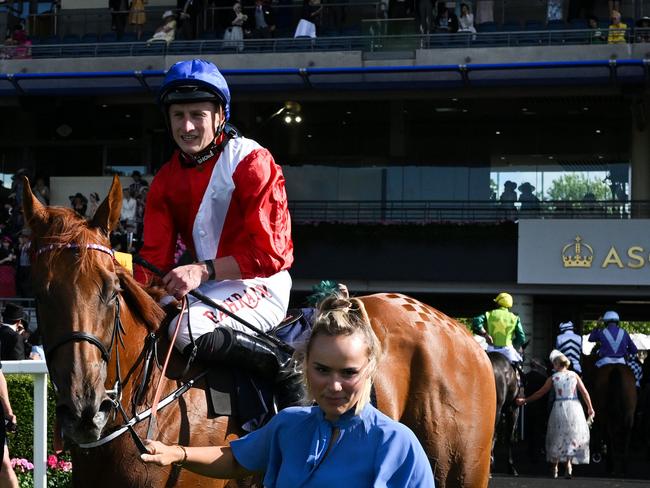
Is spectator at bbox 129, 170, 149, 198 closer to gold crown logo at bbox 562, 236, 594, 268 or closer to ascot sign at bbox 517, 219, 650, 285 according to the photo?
ascot sign at bbox 517, 219, 650, 285

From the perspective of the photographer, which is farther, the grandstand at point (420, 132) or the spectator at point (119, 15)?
the spectator at point (119, 15)

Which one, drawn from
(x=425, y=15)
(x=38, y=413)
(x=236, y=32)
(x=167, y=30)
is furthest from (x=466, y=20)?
(x=38, y=413)

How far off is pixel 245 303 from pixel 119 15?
20.4 meters

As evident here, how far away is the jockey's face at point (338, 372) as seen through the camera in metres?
2.52

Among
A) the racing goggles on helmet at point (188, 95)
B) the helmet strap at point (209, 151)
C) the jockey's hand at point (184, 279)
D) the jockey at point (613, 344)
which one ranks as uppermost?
the racing goggles on helmet at point (188, 95)

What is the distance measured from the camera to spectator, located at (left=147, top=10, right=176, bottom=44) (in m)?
22.4

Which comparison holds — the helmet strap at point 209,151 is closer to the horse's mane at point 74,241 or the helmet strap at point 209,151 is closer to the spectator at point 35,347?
the horse's mane at point 74,241

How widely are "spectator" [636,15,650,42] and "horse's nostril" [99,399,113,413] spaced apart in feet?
60.9

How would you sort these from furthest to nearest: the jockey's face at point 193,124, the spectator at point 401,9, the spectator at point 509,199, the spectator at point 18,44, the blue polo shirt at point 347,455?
the spectator at point 18,44, the spectator at point 509,199, the spectator at point 401,9, the jockey's face at point 193,124, the blue polo shirt at point 347,455

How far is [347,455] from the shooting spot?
98.4 inches

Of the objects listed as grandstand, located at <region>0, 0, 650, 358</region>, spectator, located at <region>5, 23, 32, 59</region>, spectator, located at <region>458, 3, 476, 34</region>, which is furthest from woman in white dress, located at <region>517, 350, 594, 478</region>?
spectator, located at <region>5, 23, 32, 59</region>

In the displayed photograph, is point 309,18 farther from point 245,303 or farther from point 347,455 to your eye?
point 347,455

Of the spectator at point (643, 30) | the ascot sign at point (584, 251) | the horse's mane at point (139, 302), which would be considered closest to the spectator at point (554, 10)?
the spectator at point (643, 30)

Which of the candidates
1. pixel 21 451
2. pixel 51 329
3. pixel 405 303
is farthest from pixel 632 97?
pixel 51 329
